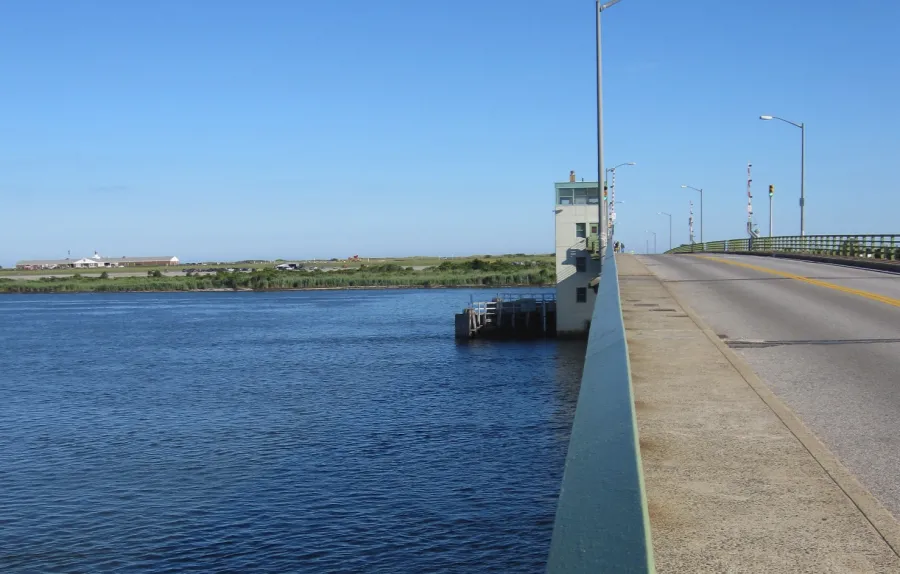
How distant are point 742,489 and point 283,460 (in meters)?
19.6

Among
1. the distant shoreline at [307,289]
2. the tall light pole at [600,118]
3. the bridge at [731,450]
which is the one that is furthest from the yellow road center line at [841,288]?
the distant shoreline at [307,289]

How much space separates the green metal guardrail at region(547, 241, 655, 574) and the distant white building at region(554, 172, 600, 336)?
5862 centimetres

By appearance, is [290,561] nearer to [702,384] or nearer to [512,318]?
[702,384]

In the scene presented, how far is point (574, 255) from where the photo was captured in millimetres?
65250

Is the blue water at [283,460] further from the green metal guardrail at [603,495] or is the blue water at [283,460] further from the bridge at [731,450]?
the green metal guardrail at [603,495]

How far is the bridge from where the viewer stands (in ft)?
15.5

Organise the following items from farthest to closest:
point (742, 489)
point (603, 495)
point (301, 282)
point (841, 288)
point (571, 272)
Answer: point (301, 282)
point (571, 272)
point (841, 288)
point (742, 489)
point (603, 495)

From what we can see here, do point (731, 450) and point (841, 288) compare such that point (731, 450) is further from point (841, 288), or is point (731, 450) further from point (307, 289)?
point (307, 289)

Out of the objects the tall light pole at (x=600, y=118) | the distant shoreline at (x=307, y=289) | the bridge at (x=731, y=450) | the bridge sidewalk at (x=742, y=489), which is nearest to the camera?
the bridge at (x=731, y=450)

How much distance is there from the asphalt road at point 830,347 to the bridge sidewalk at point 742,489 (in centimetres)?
41

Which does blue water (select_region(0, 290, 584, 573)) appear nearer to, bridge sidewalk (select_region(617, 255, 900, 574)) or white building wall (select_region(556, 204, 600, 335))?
bridge sidewalk (select_region(617, 255, 900, 574))

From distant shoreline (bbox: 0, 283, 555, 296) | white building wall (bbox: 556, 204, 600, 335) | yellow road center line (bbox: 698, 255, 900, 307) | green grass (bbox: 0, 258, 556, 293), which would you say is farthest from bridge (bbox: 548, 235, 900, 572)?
green grass (bbox: 0, 258, 556, 293)

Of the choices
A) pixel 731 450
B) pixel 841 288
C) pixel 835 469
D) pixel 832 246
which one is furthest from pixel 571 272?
pixel 835 469

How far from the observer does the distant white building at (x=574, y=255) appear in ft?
214
